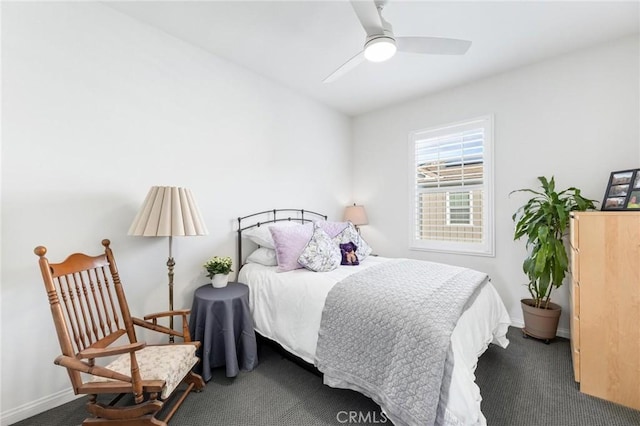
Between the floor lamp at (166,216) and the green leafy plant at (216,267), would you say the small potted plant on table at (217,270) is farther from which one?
the floor lamp at (166,216)

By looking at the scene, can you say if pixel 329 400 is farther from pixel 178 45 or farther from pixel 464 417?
pixel 178 45

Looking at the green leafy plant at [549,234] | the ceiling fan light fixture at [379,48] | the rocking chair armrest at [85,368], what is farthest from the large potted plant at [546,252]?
the rocking chair armrest at [85,368]

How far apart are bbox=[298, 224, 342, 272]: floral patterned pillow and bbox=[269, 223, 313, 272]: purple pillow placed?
6 centimetres

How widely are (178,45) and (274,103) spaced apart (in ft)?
3.56

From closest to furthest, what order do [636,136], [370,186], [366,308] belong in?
[366,308], [636,136], [370,186]

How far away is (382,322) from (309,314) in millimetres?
583

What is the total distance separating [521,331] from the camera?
2.87 m

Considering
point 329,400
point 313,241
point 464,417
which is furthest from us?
point 313,241

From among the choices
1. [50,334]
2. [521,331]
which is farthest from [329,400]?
[521,331]

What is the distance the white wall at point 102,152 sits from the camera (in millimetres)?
1678

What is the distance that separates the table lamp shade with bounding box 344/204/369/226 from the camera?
3.96m

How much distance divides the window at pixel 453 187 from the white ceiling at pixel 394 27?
0.71 m

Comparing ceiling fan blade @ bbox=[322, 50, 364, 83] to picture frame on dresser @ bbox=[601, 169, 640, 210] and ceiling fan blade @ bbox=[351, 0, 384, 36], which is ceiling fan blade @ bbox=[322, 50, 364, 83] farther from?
picture frame on dresser @ bbox=[601, 169, 640, 210]

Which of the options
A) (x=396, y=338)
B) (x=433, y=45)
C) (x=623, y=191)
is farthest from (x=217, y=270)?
(x=623, y=191)
